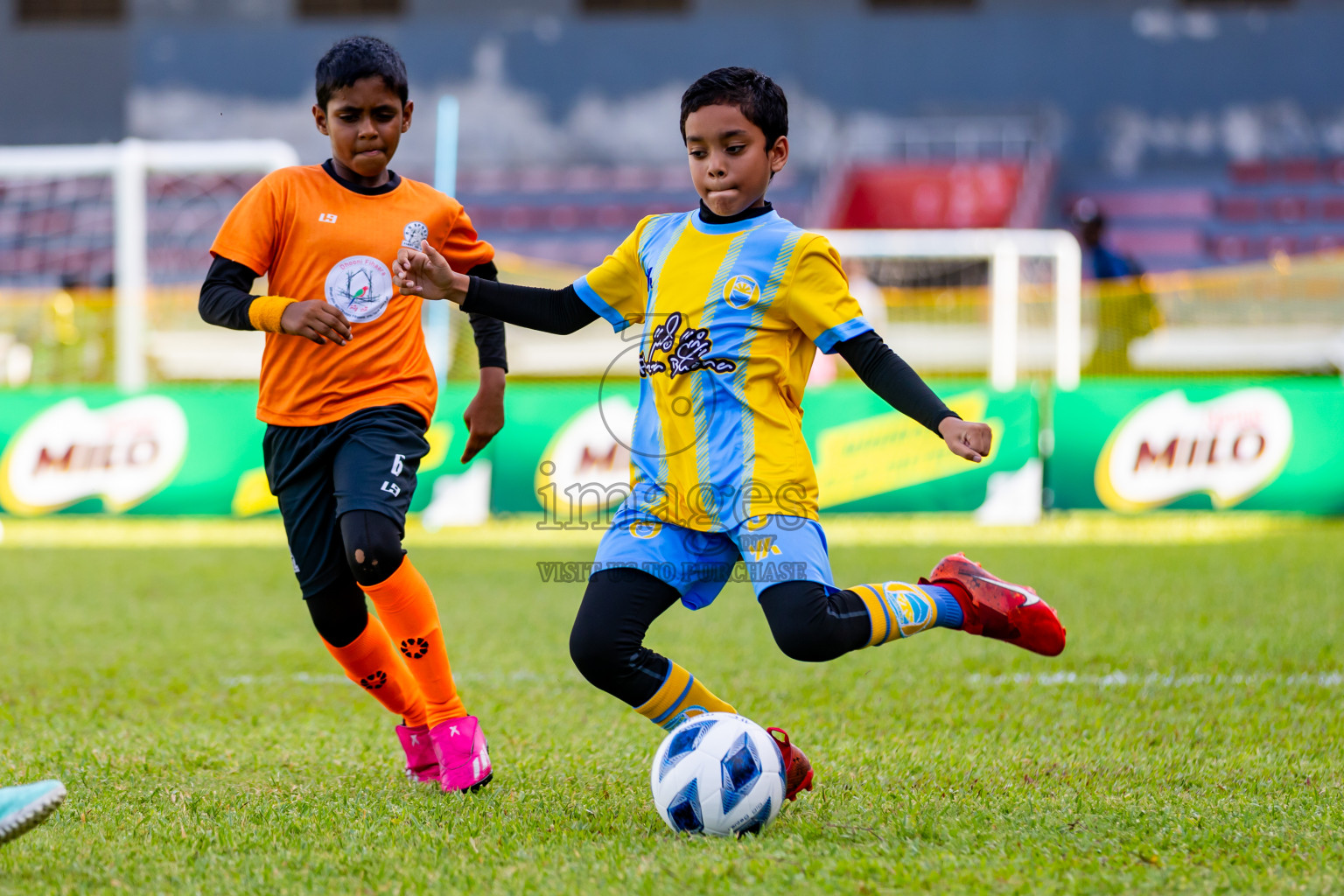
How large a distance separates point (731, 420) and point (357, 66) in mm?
1171

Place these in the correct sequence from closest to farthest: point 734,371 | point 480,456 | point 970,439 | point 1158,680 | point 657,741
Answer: point 970,439 → point 734,371 → point 657,741 → point 1158,680 → point 480,456

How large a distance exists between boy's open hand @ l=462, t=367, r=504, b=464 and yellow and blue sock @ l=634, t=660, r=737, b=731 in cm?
79

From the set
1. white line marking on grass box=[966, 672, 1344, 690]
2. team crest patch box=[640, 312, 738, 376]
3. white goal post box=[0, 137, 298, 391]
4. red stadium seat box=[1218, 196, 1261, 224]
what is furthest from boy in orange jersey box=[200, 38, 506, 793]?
red stadium seat box=[1218, 196, 1261, 224]

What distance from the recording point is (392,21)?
1958 centimetres

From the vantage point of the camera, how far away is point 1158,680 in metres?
4.55

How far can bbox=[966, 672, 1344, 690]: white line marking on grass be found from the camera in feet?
14.5

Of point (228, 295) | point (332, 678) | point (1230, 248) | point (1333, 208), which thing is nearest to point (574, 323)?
point (228, 295)

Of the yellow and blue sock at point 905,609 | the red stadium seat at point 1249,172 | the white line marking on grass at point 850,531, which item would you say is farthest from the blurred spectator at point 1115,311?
the red stadium seat at point 1249,172

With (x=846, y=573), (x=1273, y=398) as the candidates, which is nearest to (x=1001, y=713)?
(x=846, y=573)

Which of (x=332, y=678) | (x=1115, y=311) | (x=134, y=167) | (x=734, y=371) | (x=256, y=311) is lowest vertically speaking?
(x=332, y=678)

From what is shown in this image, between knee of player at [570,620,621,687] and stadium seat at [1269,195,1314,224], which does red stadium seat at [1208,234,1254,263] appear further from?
knee of player at [570,620,621,687]

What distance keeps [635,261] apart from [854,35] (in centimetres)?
1676

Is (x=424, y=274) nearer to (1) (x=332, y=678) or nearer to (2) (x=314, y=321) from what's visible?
(2) (x=314, y=321)

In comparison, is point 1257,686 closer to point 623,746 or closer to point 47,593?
point 623,746
